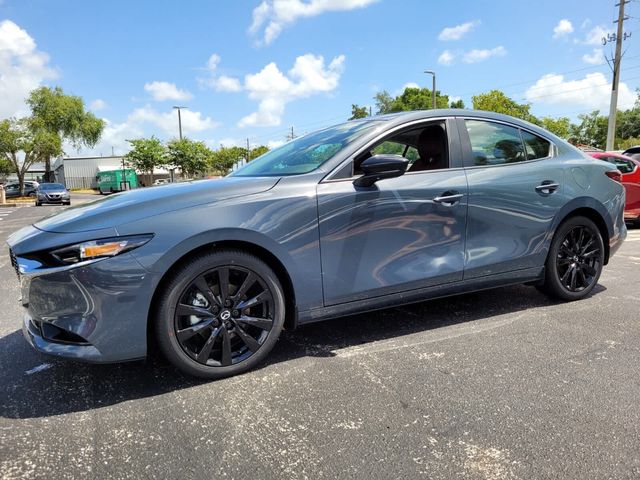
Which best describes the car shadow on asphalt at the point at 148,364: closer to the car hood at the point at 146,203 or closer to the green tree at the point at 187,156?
the car hood at the point at 146,203

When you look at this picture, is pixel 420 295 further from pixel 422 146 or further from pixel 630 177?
pixel 630 177

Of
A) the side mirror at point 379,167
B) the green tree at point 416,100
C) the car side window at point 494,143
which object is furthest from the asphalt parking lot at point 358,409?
the green tree at point 416,100

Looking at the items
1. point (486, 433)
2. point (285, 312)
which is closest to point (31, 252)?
point (285, 312)

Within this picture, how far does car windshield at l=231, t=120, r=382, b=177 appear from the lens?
10.5ft

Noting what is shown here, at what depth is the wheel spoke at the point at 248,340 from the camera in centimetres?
276

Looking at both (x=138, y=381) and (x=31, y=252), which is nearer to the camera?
(x=31, y=252)

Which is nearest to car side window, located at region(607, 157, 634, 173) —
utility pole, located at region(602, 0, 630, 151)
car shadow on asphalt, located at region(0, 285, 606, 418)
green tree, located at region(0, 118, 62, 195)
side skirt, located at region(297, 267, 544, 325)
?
car shadow on asphalt, located at region(0, 285, 606, 418)

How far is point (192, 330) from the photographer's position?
Answer: 8.63 ft

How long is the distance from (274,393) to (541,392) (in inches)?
56.2

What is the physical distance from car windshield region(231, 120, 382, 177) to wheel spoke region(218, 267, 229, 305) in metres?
0.83

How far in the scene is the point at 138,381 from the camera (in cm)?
277

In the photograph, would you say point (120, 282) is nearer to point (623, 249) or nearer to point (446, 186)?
point (446, 186)

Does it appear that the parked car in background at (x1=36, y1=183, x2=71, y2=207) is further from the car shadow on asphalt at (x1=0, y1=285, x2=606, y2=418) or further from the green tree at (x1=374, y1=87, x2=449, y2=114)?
the green tree at (x1=374, y1=87, x2=449, y2=114)

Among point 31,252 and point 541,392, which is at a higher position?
point 31,252
